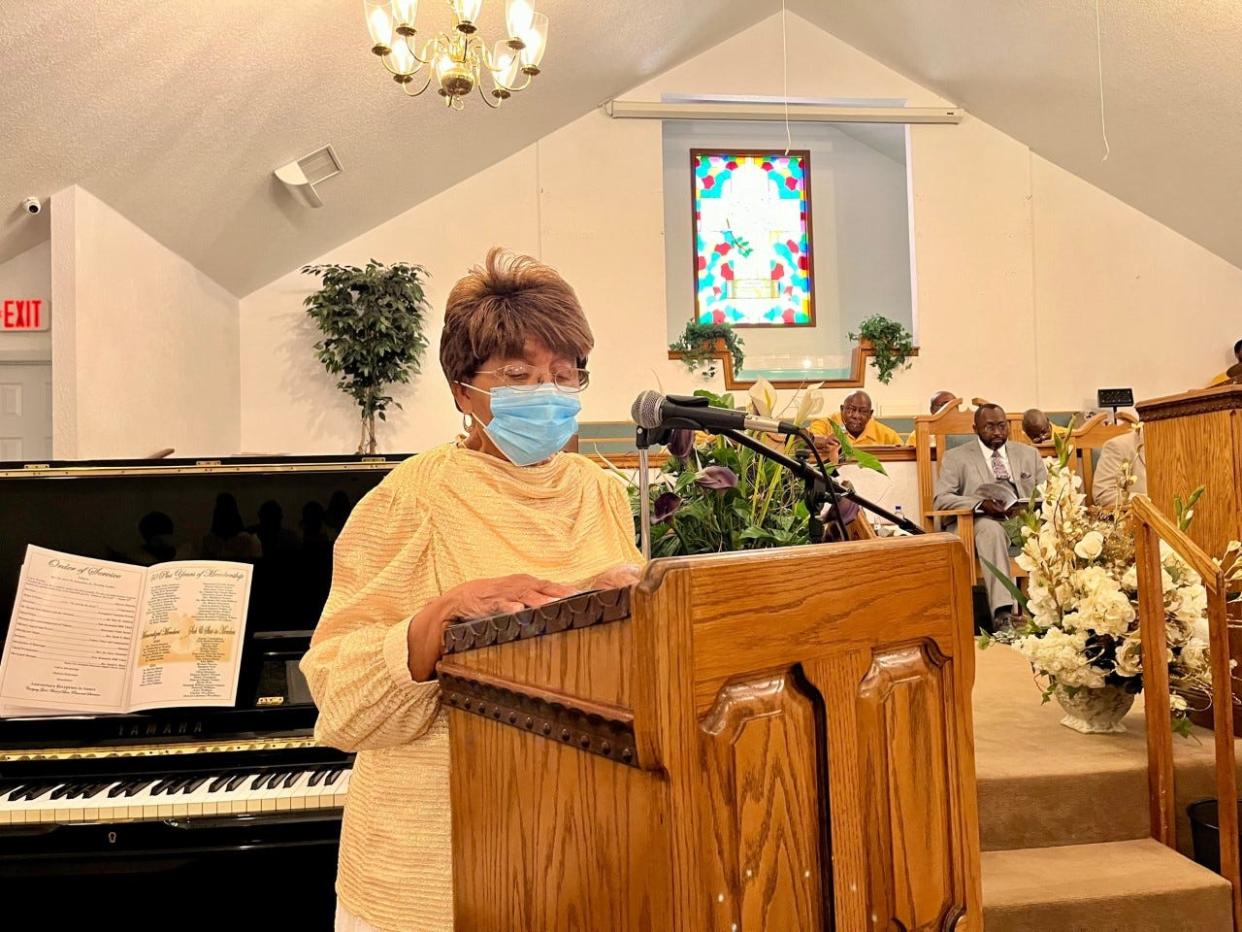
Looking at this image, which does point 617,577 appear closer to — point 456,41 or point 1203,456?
point 1203,456

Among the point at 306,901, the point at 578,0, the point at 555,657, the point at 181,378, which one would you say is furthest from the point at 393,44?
the point at 555,657

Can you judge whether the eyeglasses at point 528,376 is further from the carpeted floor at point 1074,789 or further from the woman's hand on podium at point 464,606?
the carpeted floor at point 1074,789

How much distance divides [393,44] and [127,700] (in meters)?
3.34

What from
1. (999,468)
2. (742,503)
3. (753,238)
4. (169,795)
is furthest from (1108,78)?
(169,795)

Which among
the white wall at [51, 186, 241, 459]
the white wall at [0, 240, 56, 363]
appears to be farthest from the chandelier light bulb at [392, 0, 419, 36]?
the white wall at [0, 240, 56, 363]

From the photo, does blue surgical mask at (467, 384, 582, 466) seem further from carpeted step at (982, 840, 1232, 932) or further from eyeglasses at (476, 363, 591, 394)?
carpeted step at (982, 840, 1232, 932)

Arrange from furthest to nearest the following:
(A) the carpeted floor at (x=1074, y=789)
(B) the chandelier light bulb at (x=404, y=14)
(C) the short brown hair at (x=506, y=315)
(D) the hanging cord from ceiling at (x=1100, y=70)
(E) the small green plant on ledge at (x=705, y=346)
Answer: (E) the small green plant on ledge at (x=705, y=346)
(D) the hanging cord from ceiling at (x=1100, y=70)
(B) the chandelier light bulb at (x=404, y=14)
(A) the carpeted floor at (x=1074, y=789)
(C) the short brown hair at (x=506, y=315)

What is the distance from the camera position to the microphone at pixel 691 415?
3.34ft

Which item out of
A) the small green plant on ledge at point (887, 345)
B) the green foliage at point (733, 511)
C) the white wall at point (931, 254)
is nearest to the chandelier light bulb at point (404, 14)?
the green foliage at point (733, 511)

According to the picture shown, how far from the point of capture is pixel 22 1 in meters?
3.66

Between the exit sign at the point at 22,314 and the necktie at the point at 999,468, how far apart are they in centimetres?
591

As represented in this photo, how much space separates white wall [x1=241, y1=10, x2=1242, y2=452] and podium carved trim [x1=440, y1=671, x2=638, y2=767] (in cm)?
738

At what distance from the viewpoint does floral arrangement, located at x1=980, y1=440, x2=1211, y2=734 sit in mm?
2725

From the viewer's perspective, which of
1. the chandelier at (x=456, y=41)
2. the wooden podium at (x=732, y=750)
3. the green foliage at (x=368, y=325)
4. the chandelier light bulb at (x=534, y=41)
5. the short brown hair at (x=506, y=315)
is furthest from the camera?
the green foliage at (x=368, y=325)
